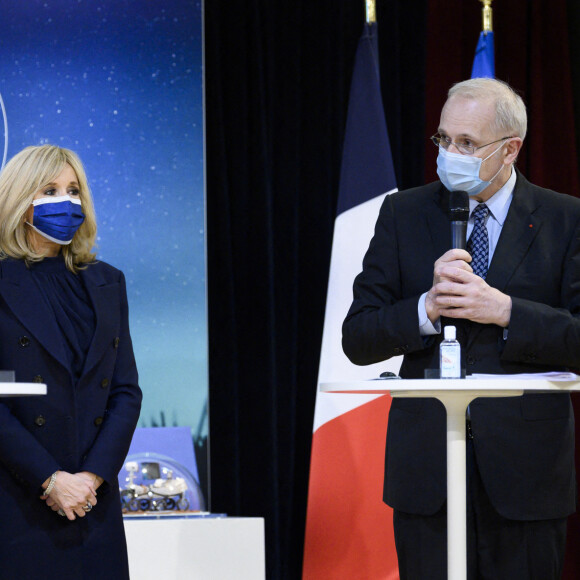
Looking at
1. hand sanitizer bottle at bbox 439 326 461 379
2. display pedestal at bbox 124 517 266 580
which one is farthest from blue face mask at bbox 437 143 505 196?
display pedestal at bbox 124 517 266 580

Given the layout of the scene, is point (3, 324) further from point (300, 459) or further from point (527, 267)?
point (300, 459)

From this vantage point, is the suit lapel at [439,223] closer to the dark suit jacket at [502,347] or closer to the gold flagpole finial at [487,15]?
the dark suit jacket at [502,347]

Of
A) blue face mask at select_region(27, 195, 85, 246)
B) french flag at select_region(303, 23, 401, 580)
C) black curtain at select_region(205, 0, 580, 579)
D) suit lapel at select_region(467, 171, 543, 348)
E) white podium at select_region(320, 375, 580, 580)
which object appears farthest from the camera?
black curtain at select_region(205, 0, 580, 579)

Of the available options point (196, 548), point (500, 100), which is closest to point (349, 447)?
point (196, 548)

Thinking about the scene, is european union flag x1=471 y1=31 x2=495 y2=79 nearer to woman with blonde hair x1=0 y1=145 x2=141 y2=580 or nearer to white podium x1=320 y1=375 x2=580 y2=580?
woman with blonde hair x1=0 y1=145 x2=141 y2=580

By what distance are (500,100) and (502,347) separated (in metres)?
0.67

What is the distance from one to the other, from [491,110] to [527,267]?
1.40 ft

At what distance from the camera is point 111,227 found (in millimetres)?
4188

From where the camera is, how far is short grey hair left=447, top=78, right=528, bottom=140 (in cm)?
238

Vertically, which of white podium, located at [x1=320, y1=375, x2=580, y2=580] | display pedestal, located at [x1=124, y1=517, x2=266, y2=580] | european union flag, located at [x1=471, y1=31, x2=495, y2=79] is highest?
european union flag, located at [x1=471, y1=31, x2=495, y2=79]

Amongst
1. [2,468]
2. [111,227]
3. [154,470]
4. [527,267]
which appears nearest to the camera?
[527,267]

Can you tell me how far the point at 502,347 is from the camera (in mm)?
2125

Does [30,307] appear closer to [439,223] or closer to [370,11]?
[439,223]

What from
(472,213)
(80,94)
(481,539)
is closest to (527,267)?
(472,213)
